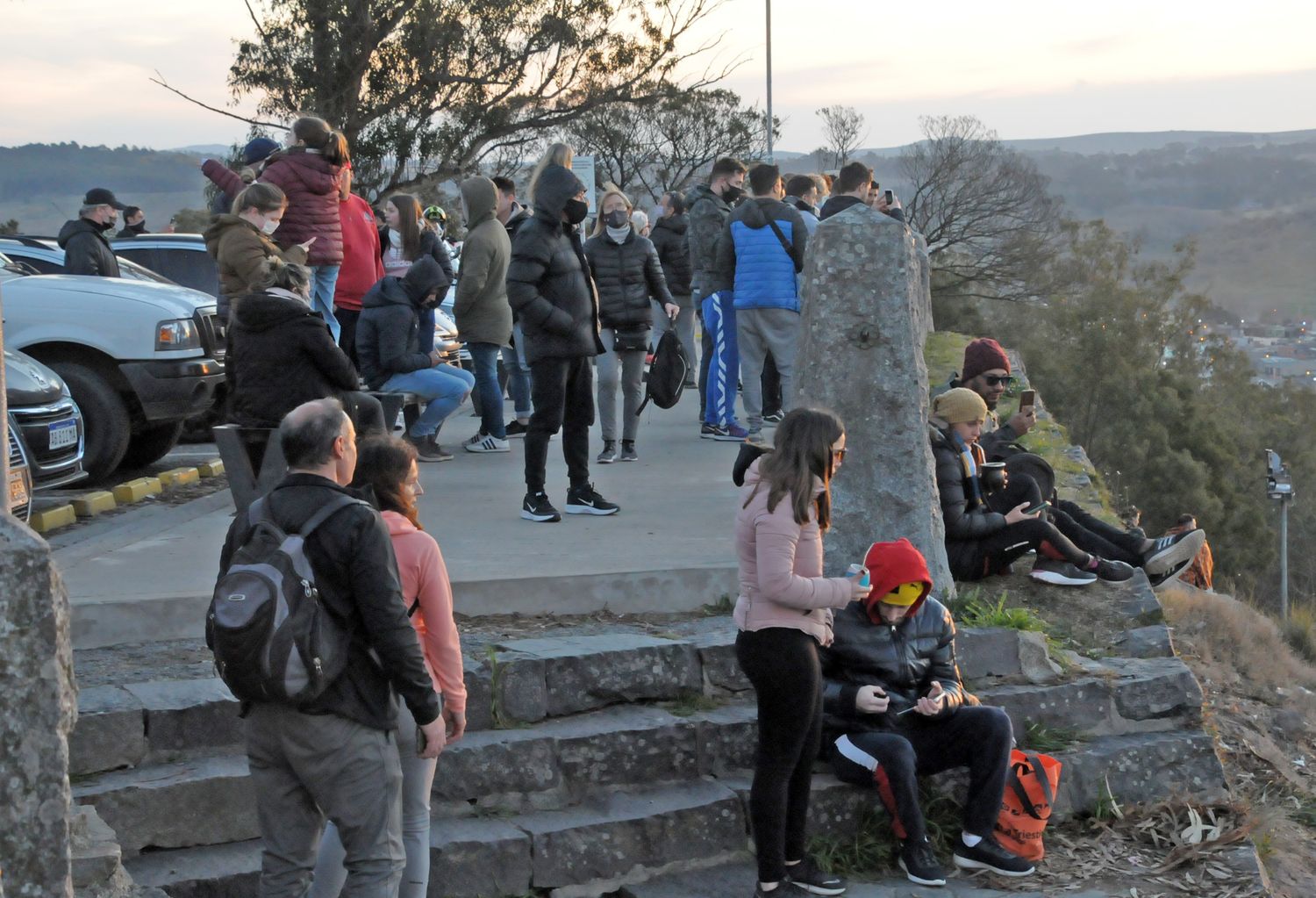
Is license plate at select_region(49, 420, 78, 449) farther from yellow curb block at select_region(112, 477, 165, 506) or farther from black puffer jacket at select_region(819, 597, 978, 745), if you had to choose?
black puffer jacket at select_region(819, 597, 978, 745)

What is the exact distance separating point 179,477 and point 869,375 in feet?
17.9

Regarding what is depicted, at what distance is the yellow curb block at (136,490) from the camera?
8781 mm

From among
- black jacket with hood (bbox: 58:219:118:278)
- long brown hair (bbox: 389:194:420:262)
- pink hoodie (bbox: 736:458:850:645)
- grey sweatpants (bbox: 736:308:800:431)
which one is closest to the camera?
pink hoodie (bbox: 736:458:850:645)

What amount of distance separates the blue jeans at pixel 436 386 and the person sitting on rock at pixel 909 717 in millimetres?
4201

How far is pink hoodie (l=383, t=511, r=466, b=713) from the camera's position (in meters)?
3.79

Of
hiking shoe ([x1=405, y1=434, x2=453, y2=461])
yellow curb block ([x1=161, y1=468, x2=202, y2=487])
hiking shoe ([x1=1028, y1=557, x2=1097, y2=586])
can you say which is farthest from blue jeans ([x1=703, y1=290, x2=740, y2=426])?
yellow curb block ([x1=161, y1=468, x2=202, y2=487])

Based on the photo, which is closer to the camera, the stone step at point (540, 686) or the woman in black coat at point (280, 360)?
the stone step at point (540, 686)

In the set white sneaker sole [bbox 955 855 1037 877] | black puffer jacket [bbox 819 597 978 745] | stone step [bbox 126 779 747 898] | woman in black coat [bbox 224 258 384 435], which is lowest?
white sneaker sole [bbox 955 855 1037 877]

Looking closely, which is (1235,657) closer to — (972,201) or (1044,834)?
(1044,834)

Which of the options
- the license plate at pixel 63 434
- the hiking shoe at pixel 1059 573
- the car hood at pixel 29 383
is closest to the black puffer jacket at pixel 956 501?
the hiking shoe at pixel 1059 573

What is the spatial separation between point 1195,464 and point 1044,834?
4053cm

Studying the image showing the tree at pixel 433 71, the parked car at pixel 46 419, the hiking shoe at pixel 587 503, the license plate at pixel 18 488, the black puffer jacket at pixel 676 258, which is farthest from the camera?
the tree at pixel 433 71

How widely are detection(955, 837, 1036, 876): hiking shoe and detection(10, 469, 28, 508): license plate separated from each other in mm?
4488

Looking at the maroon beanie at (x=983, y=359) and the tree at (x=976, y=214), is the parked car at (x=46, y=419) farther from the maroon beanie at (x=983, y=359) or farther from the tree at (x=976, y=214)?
the tree at (x=976, y=214)
